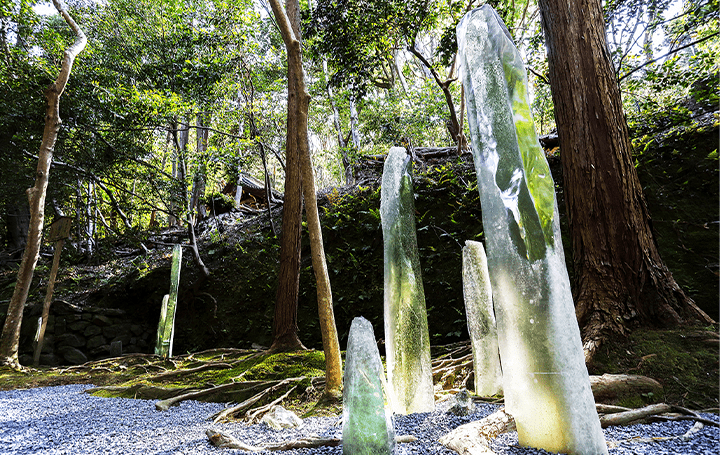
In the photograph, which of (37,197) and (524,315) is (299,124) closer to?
(524,315)

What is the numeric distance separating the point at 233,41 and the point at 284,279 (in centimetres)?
550

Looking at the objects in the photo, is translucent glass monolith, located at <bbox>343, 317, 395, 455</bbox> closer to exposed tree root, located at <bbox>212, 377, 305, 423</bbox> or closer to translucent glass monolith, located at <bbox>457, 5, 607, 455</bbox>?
translucent glass monolith, located at <bbox>457, 5, 607, 455</bbox>

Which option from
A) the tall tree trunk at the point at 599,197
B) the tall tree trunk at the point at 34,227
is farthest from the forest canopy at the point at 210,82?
the tall tree trunk at the point at 599,197

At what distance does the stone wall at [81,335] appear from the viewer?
24.6 feet

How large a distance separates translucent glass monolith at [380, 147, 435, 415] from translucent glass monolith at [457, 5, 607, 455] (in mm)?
819

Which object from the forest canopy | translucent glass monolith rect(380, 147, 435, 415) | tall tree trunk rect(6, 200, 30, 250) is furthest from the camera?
tall tree trunk rect(6, 200, 30, 250)

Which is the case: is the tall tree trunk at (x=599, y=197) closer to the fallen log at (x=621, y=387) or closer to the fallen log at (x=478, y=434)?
the fallen log at (x=621, y=387)

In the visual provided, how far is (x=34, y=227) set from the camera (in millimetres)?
5945

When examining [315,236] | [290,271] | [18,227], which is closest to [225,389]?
[290,271]

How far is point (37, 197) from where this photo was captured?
598 centimetres

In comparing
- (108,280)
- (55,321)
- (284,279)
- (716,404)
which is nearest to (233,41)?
(284,279)

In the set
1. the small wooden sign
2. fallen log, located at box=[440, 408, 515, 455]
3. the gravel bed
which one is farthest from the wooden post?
fallen log, located at box=[440, 408, 515, 455]

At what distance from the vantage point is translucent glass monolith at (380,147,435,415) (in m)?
2.42

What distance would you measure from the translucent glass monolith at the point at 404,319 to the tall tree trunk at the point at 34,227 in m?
6.47
